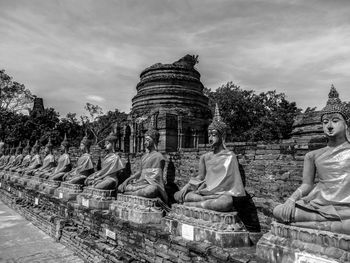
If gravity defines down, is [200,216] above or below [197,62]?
below

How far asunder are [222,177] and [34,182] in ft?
36.6

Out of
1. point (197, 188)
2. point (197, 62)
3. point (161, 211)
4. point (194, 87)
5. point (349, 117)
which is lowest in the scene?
point (161, 211)

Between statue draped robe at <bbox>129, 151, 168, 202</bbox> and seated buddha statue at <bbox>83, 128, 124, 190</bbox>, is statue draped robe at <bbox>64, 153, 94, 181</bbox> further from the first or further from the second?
statue draped robe at <bbox>129, 151, 168, 202</bbox>

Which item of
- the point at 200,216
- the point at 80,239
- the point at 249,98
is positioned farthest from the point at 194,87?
the point at 249,98

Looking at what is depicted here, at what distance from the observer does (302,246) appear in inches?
142

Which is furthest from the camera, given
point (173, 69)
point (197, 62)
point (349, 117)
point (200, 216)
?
point (197, 62)

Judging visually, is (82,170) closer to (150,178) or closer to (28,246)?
(28,246)

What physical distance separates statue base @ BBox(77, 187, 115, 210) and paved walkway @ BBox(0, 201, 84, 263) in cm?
121

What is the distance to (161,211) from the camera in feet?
21.4

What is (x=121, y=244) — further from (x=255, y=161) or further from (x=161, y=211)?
(x=255, y=161)

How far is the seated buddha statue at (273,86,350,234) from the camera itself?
3.61m

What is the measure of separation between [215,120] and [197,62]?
1576 centimetres

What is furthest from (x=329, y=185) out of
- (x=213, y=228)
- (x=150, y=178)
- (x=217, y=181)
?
(x=150, y=178)

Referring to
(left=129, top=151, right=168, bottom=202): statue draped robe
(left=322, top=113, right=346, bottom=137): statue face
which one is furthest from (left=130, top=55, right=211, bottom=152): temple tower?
(left=322, top=113, right=346, bottom=137): statue face
